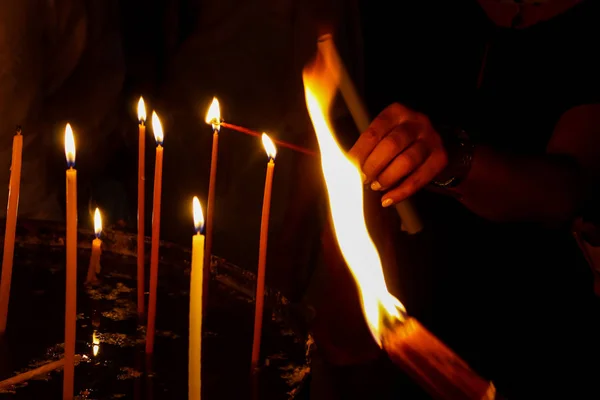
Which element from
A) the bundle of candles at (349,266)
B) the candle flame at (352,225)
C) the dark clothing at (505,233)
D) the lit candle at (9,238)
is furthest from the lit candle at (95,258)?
the dark clothing at (505,233)

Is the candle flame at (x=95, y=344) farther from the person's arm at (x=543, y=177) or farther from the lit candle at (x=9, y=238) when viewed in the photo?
the person's arm at (x=543, y=177)

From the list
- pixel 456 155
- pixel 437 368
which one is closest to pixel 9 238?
pixel 437 368

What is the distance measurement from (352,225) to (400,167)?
0.37 meters

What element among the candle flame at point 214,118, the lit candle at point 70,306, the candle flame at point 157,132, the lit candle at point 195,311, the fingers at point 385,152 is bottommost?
the lit candle at point 195,311

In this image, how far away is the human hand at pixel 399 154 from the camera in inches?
35.6

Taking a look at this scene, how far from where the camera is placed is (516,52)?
4.71ft

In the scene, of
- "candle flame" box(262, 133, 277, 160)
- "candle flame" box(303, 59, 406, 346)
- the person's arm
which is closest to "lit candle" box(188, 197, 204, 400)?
"candle flame" box(303, 59, 406, 346)

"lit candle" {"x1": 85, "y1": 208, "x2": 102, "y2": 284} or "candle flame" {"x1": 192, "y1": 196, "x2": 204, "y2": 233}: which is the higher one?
"lit candle" {"x1": 85, "y1": 208, "x2": 102, "y2": 284}

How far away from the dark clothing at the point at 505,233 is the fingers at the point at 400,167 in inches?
24.7

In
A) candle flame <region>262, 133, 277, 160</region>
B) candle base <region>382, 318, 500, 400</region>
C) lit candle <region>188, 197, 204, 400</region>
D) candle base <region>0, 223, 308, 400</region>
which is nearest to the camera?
candle base <region>382, 318, 500, 400</region>

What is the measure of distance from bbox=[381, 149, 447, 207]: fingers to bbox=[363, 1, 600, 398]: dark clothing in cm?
58

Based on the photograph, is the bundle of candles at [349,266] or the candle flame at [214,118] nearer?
the bundle of candles at [349,266]

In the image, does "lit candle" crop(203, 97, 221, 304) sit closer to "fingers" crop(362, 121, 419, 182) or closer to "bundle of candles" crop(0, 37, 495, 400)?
"bundle of candles" crop(0, 37, 495, 400)

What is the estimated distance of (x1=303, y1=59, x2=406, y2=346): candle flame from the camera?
1.23 ft
